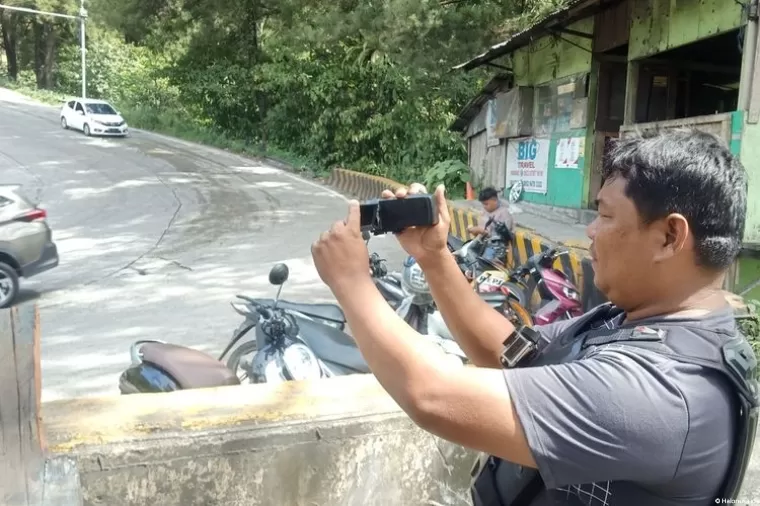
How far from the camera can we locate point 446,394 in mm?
1102

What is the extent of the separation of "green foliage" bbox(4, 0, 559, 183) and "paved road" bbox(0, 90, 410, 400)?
95.5 inches

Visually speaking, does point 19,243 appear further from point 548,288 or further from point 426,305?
point 548,288

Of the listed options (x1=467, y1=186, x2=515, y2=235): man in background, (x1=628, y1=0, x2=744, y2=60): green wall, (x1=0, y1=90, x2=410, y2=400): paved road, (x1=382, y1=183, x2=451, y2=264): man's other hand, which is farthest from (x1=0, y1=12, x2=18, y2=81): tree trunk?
(x1=382, y1=183, x2=451, y2=264): man's other hand

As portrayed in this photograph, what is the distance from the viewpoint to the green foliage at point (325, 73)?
13727 millimetres

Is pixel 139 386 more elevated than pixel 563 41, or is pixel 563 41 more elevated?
pixel 563 41

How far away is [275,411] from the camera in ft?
8.47

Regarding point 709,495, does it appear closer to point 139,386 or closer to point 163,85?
point 139,386

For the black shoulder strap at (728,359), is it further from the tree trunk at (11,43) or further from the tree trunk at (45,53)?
the tree trunk at (11,43)

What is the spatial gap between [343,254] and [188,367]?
2449mm

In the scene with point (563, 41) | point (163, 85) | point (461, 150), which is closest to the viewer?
point (563, 41)

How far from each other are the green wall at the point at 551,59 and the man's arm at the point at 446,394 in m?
11.1

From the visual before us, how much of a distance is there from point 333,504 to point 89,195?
48.1 feet

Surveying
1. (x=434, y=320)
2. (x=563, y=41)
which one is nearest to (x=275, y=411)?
(x=434, y=320)

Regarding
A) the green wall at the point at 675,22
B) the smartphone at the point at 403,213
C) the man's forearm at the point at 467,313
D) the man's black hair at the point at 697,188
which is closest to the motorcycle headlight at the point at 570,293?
the man's forearm at the point at 467,313
